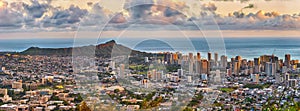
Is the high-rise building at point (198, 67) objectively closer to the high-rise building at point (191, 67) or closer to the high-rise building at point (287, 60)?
the high-rise building at point (191, 67)

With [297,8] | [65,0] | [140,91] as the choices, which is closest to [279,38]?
[297,8]

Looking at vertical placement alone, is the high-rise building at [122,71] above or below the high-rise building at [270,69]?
above

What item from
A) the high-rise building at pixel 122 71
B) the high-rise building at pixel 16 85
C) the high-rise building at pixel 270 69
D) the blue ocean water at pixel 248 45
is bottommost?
the high-rise building at pixel 16 85

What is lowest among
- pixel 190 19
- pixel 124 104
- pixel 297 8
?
pixel 124 104

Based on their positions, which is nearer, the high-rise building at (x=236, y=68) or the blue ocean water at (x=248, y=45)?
the high-rise building at (x=236, y=68)

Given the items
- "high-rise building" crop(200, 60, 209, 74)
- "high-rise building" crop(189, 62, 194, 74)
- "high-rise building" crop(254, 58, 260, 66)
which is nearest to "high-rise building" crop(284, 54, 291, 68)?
"high-rise building" crop(254, 58, 260, 66)

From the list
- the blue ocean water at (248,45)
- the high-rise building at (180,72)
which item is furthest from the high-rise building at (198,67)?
the blue ocean water at (248,45)

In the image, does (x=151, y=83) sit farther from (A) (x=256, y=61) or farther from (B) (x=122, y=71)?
(A) (x=256, y=61)

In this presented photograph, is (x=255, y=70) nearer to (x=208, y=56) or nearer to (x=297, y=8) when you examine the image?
(x=297, y=8)

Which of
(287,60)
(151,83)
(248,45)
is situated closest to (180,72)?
(151,83)

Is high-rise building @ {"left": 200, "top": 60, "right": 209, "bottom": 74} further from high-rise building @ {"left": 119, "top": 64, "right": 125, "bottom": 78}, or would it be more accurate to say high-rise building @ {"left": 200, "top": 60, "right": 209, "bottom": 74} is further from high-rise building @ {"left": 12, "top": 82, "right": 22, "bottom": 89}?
high-rise building @ {"left": 12, "top": 82, "right": 22, "bottom": 89}

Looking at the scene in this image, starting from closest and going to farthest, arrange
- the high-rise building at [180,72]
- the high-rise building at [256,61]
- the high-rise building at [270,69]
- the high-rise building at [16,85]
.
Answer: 1. the high-rise building at [180,72]
2. the high-rise building at [16,85]
3. the high-rise building at [270,69]
4. the high-rise building at [256,61]
